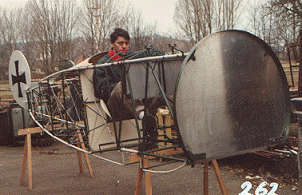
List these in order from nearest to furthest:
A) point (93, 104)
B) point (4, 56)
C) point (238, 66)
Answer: point (238, 66) < point (93, 104) < point (4, 56)

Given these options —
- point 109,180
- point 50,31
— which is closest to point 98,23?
point 50,31

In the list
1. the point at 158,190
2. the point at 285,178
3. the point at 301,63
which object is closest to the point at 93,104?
the point at 158,190

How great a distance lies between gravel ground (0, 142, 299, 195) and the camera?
179 inches

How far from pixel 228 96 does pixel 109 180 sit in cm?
346

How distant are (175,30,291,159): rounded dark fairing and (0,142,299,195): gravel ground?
2232 mm

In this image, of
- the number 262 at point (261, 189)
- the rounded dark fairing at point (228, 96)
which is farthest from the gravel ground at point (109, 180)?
the rounded dark fairing at point (228, 96)

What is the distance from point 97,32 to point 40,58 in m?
4.55

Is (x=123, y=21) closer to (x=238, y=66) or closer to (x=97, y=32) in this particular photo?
(x=97, y=32)

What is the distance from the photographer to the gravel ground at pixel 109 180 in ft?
14.9

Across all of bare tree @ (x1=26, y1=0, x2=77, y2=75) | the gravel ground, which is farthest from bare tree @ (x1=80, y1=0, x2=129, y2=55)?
the gravel ground

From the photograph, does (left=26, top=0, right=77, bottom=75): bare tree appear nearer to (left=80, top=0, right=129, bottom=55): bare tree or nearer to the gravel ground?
(left=80, top=0, right=129, bottom=55): bare tree

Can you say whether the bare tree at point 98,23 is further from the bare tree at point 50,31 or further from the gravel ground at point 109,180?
the gravel ground at point 109,180

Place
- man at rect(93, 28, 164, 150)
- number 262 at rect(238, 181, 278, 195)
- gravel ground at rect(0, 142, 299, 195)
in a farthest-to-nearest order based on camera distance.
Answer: gravel ground at rect(0, 142, 299, 195) → number 262 at rect(238, 181, 278, 195) → man at rect(93, 28, 164, 150)

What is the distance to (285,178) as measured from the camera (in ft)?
15.3
